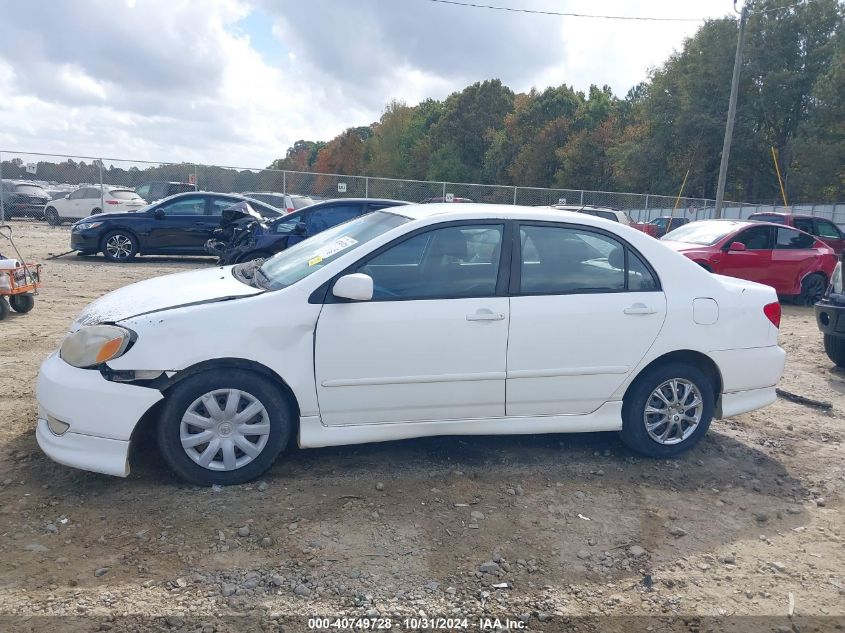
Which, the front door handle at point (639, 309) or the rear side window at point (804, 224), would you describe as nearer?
the front door handle at point (639, 309)

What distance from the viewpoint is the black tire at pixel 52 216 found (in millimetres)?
24453

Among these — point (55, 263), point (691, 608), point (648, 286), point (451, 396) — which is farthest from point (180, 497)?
point (55, 263)

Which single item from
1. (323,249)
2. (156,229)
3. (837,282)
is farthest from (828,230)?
(156,229)

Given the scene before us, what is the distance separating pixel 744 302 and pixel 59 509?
442 cm

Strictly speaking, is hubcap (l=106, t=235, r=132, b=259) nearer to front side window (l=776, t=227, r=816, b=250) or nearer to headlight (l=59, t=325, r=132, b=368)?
headlight (l=59, t=325, r=132, b=368)

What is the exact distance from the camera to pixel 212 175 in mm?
25016

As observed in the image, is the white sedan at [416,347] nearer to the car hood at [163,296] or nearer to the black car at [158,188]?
the car hood at [163,296]

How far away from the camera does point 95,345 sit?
3738 millimetres

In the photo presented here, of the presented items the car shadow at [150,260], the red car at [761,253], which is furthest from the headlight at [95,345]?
→ the car shadow at [150,260]

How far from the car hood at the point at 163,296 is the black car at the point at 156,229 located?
1077 centimetres

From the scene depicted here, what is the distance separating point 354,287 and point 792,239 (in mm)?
11119

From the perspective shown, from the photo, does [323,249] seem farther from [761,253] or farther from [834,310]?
[761,253]

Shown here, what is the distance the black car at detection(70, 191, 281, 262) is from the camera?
14.5 m

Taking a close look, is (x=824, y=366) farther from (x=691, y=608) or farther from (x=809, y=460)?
(x=691, y=608)
